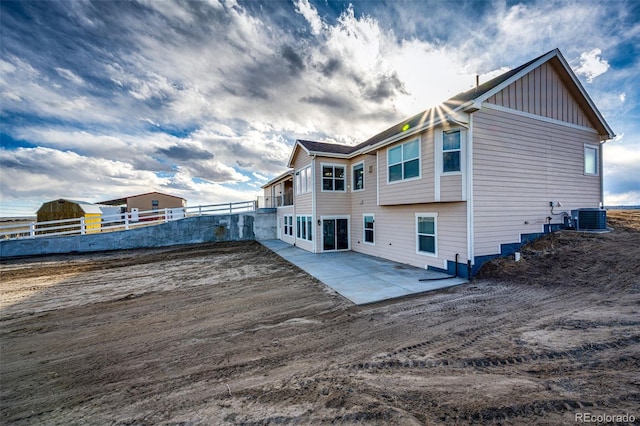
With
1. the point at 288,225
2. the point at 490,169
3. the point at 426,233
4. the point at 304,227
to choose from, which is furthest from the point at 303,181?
the point at 490,169

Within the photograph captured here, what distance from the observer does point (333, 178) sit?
13.8 meters

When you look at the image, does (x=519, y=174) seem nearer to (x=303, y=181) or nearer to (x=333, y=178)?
(x=333, y=178)

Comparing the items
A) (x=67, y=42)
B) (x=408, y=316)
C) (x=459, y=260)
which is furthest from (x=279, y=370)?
(x=67, y=42)

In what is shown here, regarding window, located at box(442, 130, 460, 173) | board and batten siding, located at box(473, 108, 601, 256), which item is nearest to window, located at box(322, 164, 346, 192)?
window, located at box(442, 130, 460, 173)

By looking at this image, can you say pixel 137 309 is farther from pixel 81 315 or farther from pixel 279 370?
pixel 279 370

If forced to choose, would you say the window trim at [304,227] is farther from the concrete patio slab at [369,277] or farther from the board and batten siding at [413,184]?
the board and batten siding at [413,184]

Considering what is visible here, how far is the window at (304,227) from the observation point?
45.8 feet

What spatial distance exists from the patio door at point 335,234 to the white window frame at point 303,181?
2.23 meters

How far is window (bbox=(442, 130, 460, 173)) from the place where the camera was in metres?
7.88

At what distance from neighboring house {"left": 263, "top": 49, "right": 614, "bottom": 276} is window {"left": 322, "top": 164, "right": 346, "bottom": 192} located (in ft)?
9.02

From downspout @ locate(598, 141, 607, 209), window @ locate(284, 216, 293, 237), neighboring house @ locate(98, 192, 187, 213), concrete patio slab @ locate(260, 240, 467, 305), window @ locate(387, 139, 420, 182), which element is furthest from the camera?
neighboring house @ locate(98, 192, 187, 213)

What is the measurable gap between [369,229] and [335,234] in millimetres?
2099

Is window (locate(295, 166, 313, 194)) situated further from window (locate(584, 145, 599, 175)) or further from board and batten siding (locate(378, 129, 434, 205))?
window (locate(584, 145, 599, 175))

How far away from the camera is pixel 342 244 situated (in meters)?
13.9
